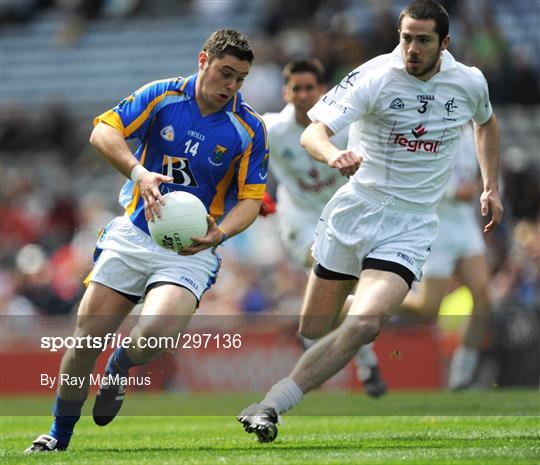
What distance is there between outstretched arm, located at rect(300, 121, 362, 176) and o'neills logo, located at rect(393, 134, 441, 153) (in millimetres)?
523

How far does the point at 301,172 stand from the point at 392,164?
3.32 metres

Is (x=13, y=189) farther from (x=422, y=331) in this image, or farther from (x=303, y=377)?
(x=303, y=377)

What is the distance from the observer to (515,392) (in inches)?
550

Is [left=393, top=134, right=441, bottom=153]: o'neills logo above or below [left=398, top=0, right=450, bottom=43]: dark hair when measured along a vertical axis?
below

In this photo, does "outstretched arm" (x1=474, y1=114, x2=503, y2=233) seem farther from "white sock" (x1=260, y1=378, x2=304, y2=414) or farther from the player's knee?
"white sock" (x1=260, y1=378, x2=304, y2=414)

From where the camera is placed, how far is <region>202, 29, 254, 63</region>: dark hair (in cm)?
831

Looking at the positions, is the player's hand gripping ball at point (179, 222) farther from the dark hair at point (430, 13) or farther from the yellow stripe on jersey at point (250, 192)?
the dark hair at point (430, 13)

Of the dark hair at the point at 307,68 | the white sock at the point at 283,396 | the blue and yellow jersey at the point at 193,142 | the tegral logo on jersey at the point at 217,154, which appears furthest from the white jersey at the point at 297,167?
the white sock at the point at 283,396

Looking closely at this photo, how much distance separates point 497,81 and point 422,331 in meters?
4.89

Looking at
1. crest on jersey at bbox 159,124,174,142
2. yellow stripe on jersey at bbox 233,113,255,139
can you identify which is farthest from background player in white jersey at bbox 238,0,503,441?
crest on jersey at bbox 159,124,174,142

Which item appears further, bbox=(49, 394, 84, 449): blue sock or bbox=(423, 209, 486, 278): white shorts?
bbox=(423, 209, 486, 278): white shorts

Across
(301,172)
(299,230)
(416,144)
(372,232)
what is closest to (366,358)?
(299,230)

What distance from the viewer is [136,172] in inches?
319

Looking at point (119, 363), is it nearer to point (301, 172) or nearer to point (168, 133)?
point (168, 133)
